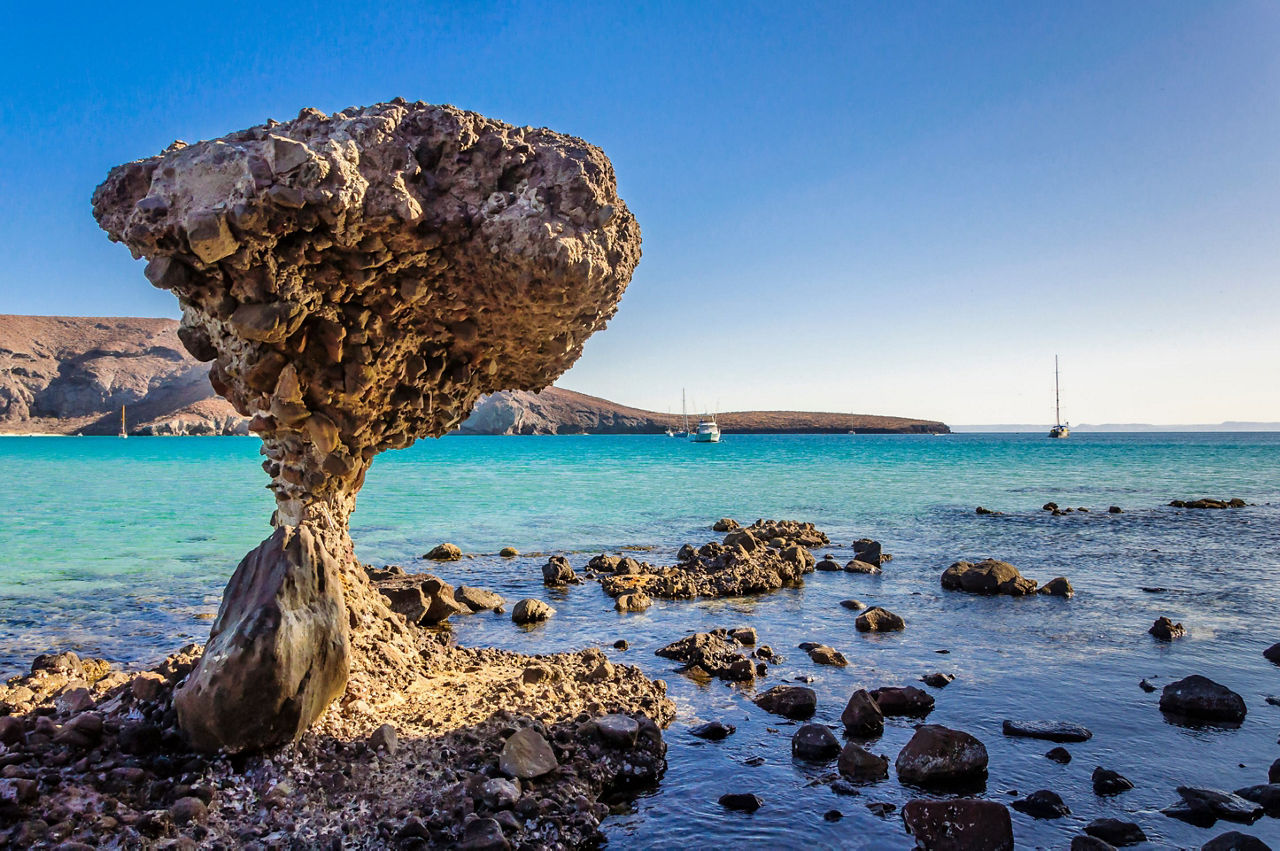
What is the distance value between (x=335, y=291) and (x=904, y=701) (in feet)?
25.2

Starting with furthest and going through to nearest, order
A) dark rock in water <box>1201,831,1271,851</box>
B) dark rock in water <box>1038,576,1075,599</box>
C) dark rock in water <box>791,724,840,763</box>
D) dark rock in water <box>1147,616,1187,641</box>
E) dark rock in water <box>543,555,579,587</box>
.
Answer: dark rock in water <box>543,555,579,587</box> → dark rock in water <box>1038,576,1075,599</box> → dark rock in water <box>1147,616,1187,641</box> → dark rock in water <box>791,724,840,763</box> → dark rock in water <box>1201,831,1271,851</box>

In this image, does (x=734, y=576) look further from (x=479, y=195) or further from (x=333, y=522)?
(x=479, y=195)

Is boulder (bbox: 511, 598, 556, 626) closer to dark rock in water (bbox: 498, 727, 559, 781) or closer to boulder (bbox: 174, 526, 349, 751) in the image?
boulder (bbox: 174, 526, 349, 751)

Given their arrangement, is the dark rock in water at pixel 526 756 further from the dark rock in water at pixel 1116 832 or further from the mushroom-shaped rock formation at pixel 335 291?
the dark rock in water at pixel 1116 832

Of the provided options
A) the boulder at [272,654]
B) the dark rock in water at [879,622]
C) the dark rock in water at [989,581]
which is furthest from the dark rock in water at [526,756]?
the dark rock in water at [989,581]

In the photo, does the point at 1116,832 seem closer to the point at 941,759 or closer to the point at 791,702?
the point at 941,759

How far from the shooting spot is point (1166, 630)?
1269 cm

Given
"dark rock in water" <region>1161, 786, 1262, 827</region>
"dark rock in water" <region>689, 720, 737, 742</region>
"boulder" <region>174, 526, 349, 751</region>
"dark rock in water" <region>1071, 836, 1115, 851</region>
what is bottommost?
"dark rock in water" <region>1161, 786, 1262, 827</region>

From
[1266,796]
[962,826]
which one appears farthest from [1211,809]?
[962,826]

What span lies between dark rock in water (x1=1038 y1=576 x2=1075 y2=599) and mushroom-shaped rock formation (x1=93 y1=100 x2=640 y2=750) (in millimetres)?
12380

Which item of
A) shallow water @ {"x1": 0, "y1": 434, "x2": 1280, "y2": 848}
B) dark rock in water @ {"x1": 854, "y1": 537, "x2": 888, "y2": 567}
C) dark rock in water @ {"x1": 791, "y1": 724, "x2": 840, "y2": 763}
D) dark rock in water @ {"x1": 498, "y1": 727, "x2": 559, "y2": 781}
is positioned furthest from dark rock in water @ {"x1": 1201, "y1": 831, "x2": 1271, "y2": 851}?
dark rock in water @ {"x1": 854, "y1": 537, "x2": 888, "y2": 567}

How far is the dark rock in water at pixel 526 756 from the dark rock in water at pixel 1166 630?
36.5 feet

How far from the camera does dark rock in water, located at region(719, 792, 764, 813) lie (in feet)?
21.3

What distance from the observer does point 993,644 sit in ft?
40.0
